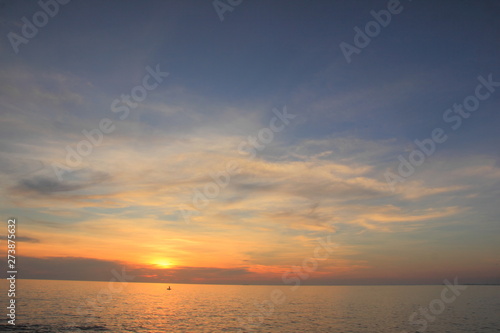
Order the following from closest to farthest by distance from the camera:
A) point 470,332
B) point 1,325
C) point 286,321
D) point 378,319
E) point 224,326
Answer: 1. point 1,325
2. point 470,332
3. point 224,326
4. point 286,321
5. point 378,319

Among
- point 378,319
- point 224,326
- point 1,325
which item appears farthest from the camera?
point 378,319

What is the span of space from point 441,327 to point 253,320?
146 feet

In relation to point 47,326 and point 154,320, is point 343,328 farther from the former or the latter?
point 47,326

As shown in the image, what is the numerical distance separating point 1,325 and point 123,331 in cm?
2279

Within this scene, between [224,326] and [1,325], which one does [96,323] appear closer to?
[1,325]

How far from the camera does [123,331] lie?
62719 mm

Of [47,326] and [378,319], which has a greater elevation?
[47,326]

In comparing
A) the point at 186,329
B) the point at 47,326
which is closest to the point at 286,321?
the point at 186,329

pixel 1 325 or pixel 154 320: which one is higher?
pixel 1 325

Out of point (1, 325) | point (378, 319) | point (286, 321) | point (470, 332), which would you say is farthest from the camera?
point (378, 319)

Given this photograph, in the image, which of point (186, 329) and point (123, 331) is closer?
point (123, 331)

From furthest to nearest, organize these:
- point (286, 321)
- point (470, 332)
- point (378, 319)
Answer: point (378, 319) < point (286, 321) < point (470, 332)

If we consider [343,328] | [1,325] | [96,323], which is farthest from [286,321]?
[1,325]

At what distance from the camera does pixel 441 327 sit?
71562 mm
